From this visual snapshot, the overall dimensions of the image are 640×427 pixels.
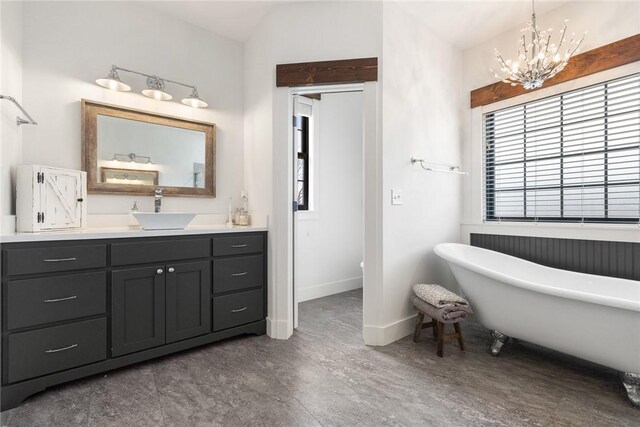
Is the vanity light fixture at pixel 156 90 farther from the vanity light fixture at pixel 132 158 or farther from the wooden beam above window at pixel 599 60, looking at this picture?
the wooden beam above window at pixel 599 60

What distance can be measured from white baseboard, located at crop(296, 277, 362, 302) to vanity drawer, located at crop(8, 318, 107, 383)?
6.86 feet

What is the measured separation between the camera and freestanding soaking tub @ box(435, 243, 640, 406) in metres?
1.72

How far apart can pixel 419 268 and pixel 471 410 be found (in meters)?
1.34

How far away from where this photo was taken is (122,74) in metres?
2.64

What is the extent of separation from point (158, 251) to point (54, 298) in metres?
0.63

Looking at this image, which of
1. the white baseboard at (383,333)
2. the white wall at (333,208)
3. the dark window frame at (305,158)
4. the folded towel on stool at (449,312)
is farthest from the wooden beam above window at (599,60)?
the white baseboard at (383,333)

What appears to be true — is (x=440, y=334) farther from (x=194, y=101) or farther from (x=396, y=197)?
(x=194, y=101)

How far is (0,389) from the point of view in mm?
1708

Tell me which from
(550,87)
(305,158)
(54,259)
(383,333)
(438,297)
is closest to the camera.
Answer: (54,259)

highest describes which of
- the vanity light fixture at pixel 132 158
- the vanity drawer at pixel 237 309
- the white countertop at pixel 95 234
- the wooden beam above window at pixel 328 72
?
the wooden beam above window at pixel 328 72

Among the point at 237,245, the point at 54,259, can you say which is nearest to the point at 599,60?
the point at 237,245

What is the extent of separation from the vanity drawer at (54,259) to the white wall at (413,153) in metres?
2.09

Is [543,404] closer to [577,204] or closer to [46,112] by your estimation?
[577,204]

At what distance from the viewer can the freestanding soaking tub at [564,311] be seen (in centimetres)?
172
